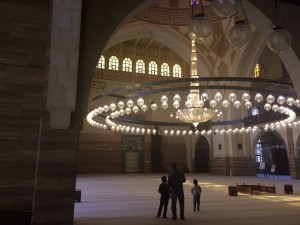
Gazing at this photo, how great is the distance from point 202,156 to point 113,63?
8.33 metres

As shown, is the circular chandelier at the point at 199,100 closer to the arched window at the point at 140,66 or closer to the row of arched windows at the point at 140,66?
the row of arched windows at the point at 140,66

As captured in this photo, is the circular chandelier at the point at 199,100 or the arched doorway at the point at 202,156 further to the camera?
the arched doorway at the point at 202,156

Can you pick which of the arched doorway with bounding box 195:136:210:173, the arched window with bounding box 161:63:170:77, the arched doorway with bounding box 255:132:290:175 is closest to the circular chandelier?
the arched window with bounding box 161:63:170:77

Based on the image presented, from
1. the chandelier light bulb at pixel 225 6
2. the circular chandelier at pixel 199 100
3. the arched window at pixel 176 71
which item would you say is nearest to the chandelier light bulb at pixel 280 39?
the circular chandelier at pixel 199 100

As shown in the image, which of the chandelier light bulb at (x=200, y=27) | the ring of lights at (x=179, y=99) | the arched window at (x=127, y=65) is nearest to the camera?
the chandelier light bulb at (x=200, y=27)

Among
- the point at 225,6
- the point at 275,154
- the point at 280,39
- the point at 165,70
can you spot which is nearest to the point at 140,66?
the point at 165,70

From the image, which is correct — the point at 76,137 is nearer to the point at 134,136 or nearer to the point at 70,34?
the point at 70,34

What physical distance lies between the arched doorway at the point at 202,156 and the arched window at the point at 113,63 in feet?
23.3

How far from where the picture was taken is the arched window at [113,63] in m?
17.1

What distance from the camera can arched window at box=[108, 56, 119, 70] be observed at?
17058 mm

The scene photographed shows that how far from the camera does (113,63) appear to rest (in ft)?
56.3

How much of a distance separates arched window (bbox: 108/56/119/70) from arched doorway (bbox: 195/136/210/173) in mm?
7109

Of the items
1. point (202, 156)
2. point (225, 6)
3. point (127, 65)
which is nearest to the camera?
point (225, 6)

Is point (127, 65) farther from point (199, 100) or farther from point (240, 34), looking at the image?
point (240, 34)
